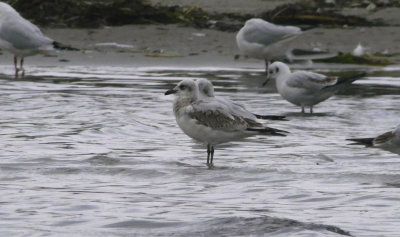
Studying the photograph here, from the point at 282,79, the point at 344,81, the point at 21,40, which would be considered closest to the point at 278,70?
the point at 282,79

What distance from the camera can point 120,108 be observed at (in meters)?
11.2

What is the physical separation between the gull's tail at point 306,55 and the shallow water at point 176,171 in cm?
355

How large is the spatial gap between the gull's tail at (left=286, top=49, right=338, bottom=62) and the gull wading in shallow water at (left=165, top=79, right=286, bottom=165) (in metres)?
8.35

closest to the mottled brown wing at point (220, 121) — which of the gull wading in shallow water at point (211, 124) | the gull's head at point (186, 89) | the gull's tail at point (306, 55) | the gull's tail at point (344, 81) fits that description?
the gull wading in shallow water at point (211, 124)

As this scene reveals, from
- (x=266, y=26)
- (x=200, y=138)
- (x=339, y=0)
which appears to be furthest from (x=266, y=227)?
(x=339, y=0)

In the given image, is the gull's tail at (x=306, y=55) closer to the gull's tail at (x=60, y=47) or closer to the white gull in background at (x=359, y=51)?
the white gull in background at (x=359, y=51)

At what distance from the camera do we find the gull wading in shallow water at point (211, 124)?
790 cm

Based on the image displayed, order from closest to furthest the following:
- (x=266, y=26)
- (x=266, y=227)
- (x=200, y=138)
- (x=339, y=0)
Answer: (x=266, y=227), (x=200, y=138), (x=266, y=26), (x=339, y=0)

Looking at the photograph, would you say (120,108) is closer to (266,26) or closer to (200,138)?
(200,138)

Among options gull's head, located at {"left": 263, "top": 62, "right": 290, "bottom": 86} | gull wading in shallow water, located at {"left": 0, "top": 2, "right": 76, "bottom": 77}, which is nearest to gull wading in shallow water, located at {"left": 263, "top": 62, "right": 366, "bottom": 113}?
gull's head, located at {"left": 263, "top": 62, "right": 290, "bottom": 86}

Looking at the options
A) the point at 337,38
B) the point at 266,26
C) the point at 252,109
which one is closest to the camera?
the point at 252,109

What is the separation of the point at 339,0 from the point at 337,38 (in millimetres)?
2592

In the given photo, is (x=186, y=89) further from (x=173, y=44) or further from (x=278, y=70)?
(x=173, y=44)

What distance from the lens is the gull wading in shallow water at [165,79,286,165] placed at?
7898mm
